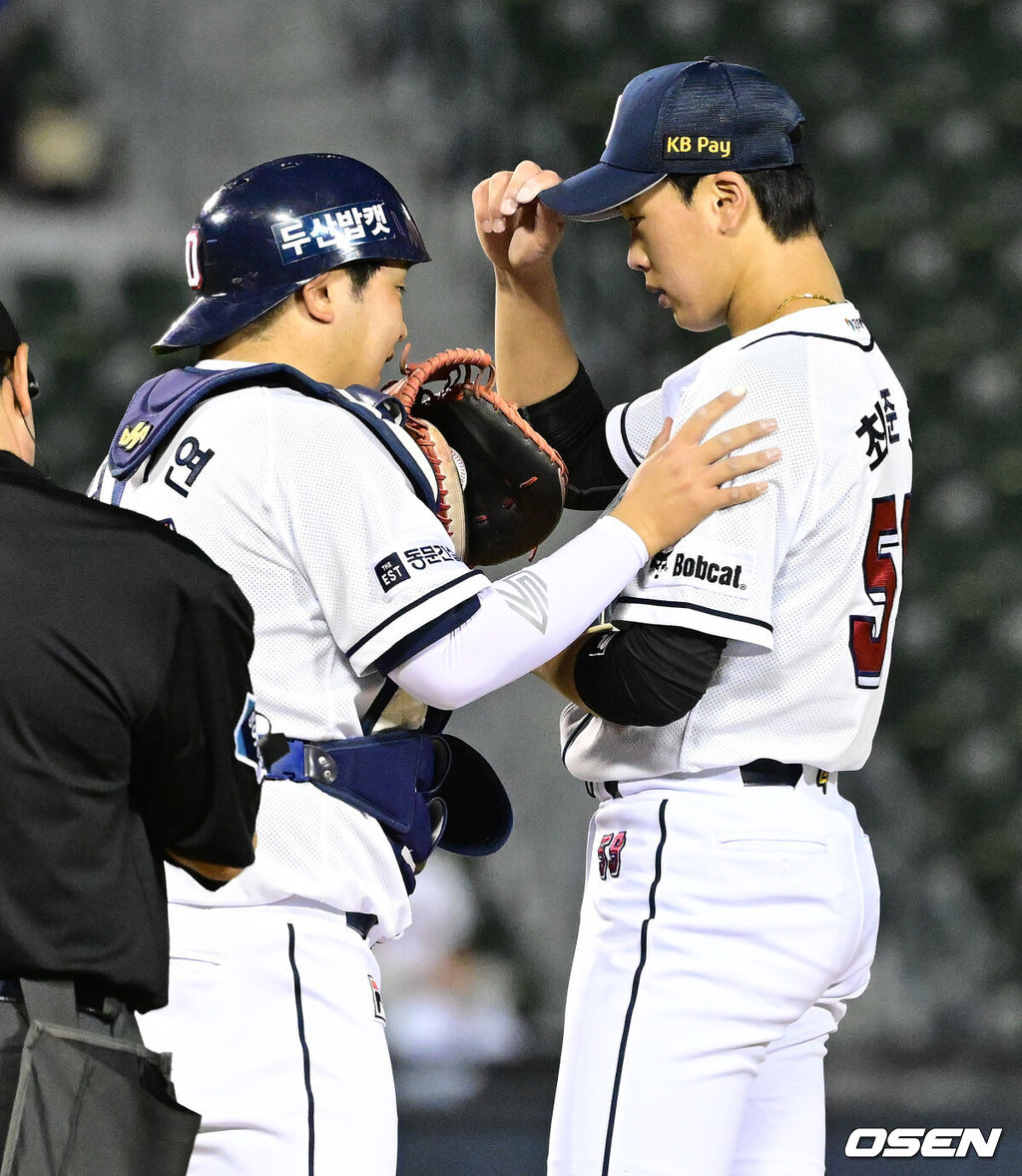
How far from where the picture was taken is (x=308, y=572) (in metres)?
1.34

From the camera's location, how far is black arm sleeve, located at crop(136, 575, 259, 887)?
3.33 ft

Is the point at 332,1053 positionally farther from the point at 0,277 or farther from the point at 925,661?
the point at 0,277

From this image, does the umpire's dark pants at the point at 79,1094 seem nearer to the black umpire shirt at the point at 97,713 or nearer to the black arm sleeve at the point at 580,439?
the black umpire shirt at the point at 97,713

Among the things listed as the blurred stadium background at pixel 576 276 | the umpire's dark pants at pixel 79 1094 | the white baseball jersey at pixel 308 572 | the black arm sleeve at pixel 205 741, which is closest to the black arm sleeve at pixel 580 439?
the white baseball jersey at pixel 308 572

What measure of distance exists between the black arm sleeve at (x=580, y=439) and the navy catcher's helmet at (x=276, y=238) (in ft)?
1.31

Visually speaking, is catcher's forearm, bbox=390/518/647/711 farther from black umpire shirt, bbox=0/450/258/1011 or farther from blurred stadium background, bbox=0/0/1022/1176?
blurred stadium background, bbox=0/0/1022/1176

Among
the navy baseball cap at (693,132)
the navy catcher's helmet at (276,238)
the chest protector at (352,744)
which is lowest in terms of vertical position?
the chest protector at (352,744)

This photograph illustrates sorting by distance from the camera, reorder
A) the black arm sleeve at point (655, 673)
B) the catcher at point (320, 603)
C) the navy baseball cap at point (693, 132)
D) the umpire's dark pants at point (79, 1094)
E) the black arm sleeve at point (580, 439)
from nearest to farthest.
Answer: the umpire's dark pants at point (79, 1094)
the catcher at point (320, 603)
the black arm sleeve at point (655, 673)
the navy baseball cap at point (693, 132)
the black arm sleeve at point (580, 439)

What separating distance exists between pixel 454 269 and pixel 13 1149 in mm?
2529

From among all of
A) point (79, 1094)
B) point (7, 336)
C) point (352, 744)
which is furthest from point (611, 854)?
point (7, 336)

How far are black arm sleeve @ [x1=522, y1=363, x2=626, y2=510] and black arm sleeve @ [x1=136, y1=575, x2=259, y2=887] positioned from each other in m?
0.82

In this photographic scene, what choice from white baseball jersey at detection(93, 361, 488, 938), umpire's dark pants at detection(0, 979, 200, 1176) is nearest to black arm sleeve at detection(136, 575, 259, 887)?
umpire's dark pants at detection(0, 979, 200, 1176)

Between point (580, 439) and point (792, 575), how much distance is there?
1.47 ft

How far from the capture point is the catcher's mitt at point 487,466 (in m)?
1.53
